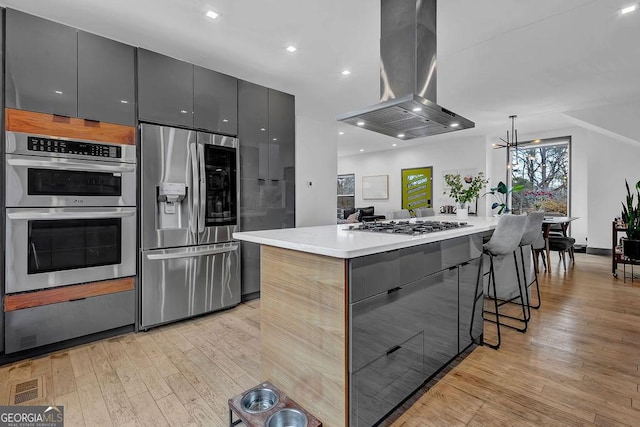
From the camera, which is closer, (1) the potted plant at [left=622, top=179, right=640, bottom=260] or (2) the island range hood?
(2) the island range hood

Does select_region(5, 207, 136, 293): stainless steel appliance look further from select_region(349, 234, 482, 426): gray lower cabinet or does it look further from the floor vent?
select_region(349, 234, 482, 426): gray lower cabinet

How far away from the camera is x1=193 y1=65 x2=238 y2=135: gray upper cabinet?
3053 millimetres

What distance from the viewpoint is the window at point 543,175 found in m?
6.90

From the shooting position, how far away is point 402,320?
158 centimetres

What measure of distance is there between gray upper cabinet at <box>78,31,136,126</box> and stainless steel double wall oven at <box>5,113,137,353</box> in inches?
10.0

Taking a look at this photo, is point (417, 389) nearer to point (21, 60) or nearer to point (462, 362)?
point (462, 362)

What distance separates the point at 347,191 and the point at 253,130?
23.5 feet

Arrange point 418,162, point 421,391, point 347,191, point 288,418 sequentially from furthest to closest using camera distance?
point 347,191 → point 418,162 → point 421,391 → point 288,418

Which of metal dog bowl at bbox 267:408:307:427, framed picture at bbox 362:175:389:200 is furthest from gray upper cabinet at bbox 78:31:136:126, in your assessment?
framed picture at bbox 362:175:389:200

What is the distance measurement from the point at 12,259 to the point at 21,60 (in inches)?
55.8

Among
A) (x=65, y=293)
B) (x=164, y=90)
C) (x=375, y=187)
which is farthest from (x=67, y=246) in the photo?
(x=375, y=187)

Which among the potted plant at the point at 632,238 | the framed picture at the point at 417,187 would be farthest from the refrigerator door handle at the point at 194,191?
the framed picture at the point at 417,187

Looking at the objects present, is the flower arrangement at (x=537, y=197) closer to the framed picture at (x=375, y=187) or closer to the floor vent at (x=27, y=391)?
the framed picture at (x=375, y=187)

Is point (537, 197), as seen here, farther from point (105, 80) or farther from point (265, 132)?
point (105, 80)
